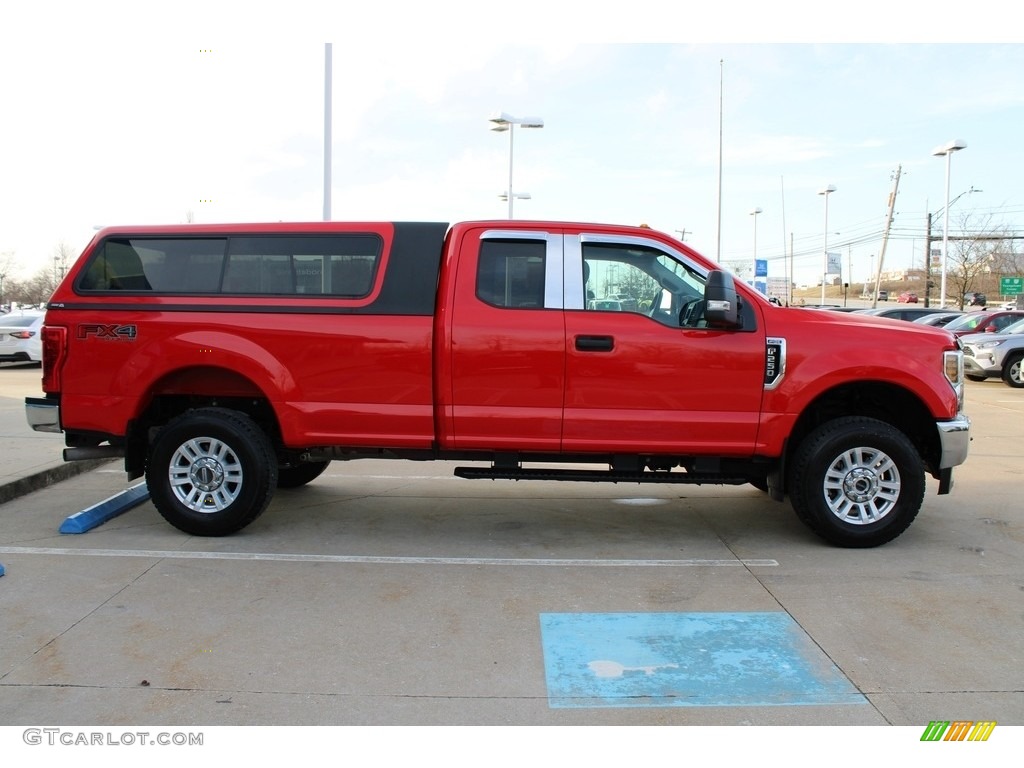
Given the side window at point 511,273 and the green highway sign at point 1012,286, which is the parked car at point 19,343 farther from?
the green highway sign at point 1012,286

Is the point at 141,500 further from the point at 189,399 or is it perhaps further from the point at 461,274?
the point at 461,274

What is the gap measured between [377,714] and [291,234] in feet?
11.3

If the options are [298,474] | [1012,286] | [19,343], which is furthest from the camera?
[1012,286]

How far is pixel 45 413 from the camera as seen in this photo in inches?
222

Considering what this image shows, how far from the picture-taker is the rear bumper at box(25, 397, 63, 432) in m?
5.64

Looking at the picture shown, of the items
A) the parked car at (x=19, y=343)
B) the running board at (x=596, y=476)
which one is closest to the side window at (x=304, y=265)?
the running board at (x=596, y=476)

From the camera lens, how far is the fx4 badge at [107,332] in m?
5.50

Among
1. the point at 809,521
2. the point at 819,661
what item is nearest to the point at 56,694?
the point at 819,661

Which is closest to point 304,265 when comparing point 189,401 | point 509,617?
point 189,401

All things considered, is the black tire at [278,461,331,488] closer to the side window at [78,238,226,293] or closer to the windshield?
the side window at [78,238,226,293]

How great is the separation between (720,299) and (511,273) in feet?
4.60

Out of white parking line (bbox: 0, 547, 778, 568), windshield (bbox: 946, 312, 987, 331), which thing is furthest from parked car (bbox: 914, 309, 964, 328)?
white parking line (bbox: 0, 547, 778, 568)

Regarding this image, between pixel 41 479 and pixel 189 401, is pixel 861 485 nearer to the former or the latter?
pixel 189 401

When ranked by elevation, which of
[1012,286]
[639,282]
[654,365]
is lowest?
[654,365]
